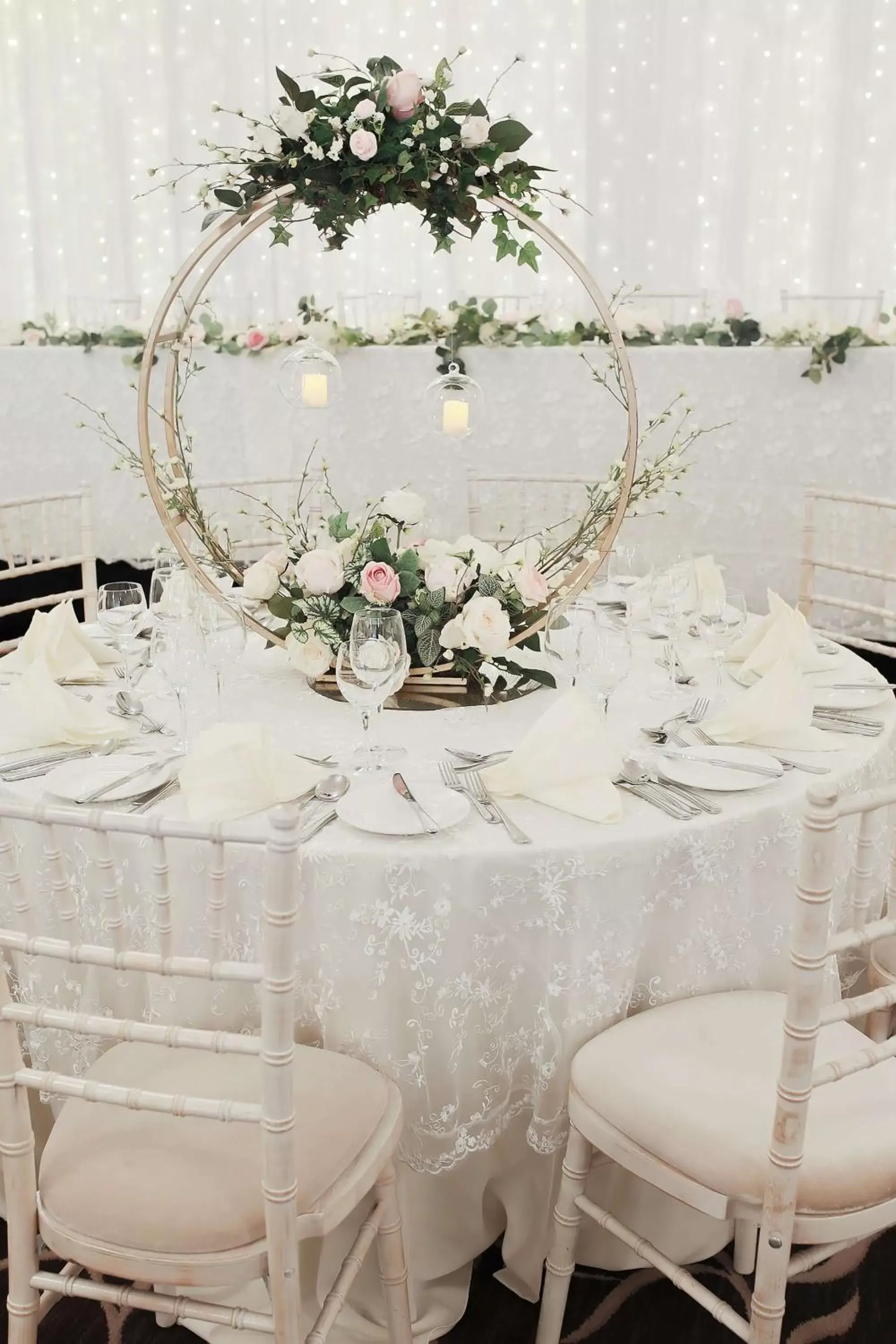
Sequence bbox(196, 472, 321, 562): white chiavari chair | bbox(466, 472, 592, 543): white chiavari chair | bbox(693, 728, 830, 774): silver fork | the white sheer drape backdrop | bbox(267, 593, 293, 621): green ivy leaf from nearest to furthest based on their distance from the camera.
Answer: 1. bbox(693, 728, 830, 774): silver fork
2. bbox(267, 593, 293, 621): green ivy leaf
3. bbox(466, 472, 592, 543): white chiavari chair
4. bbox(196, 472, 321, 562): white chiavari chair
5. the white sheer drape backdrop

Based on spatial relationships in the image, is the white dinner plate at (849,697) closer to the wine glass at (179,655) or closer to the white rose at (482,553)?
Result: the white rose at (482,553)

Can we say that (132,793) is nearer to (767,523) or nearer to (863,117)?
(767,523)

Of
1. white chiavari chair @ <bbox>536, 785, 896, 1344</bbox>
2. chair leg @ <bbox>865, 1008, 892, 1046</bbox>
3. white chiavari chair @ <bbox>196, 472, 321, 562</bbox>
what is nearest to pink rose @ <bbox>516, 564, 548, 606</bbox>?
white chiavari chair @ <bbox>536, 785, 896, 1344</bbox>

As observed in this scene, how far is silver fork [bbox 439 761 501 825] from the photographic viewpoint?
1470 mm

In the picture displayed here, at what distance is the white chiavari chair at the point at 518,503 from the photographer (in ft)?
10.4

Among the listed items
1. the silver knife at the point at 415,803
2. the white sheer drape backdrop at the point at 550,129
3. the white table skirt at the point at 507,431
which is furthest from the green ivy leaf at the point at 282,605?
the white sheer drape backdrop at the point at 550,129

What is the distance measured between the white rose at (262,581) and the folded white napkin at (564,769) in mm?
578

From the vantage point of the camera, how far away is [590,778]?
1.50m

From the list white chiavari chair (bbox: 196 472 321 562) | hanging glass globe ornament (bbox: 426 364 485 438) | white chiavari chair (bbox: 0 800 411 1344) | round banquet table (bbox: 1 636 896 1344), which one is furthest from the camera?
white chiavari chair (bbox: 196 472 321 562)

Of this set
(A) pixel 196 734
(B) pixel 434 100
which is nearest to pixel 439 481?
(B) pixel 434 100

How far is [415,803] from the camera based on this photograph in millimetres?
1470

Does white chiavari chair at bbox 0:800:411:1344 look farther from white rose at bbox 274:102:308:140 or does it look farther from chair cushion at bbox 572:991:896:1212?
white rose at bbox 274:102:308:140

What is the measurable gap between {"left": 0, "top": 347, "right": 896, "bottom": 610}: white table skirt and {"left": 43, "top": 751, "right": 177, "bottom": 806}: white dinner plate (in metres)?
2.72

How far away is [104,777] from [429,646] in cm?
58
